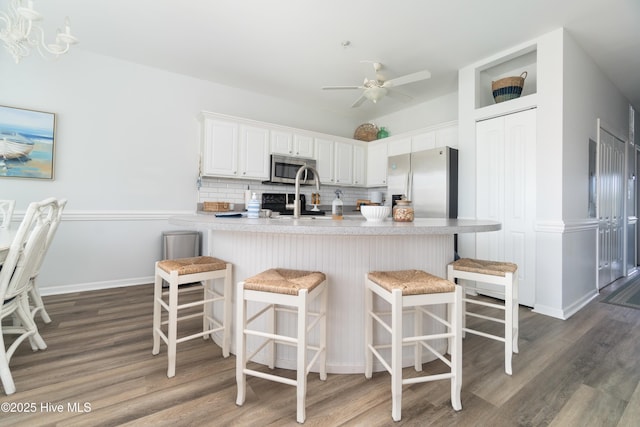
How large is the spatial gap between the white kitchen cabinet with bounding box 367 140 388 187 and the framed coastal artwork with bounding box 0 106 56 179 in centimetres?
435

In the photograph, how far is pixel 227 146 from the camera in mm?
3955

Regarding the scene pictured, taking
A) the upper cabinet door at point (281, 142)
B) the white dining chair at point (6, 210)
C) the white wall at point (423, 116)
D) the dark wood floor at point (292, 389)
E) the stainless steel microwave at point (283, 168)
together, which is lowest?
the dark wood floor at point (292, 389)

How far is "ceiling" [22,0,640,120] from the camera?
2.54 m

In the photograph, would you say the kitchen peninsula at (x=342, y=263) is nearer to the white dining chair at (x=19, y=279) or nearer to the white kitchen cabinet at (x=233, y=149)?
the white dining chair at (x=19, y=279)

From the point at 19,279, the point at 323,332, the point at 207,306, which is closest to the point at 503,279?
the point at 323,332

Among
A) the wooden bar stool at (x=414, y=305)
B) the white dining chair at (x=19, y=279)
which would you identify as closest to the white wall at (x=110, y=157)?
the white dining chair at (x=19, y=279)

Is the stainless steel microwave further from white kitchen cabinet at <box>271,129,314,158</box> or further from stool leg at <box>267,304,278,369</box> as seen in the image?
stool leg at <box>267,304,278,369</box>

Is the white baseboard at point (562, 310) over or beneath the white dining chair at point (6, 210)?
beneath

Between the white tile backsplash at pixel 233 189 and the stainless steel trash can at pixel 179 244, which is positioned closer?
the stainless steel trash can at pixel 179 244

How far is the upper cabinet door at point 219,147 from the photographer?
3836mm

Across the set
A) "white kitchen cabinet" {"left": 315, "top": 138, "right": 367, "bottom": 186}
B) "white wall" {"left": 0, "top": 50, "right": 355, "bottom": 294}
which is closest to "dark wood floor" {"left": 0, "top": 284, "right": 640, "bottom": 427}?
"white wall" {"left": 0, "top": 50, "right": 355, "bottom": 294}

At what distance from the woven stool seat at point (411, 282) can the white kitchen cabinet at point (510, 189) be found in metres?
2.10

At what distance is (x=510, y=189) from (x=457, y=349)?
2425 millimetres

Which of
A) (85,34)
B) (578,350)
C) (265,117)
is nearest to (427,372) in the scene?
(578,350)
